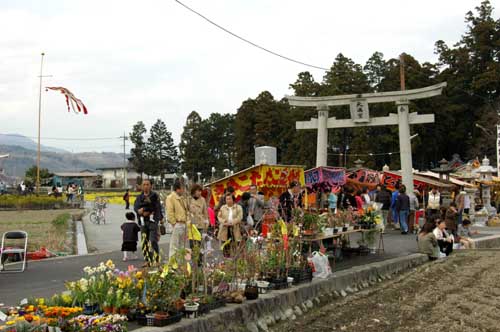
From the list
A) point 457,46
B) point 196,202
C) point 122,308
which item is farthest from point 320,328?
point 457,46

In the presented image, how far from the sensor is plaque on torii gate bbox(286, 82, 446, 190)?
26.0 metres

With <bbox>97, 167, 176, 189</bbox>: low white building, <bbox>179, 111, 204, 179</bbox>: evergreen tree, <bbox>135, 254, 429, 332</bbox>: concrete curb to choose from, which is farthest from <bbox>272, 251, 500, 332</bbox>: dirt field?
<bbox>97, 167, 176, 189</bbox>: low white building

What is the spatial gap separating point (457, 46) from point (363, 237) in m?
50.9

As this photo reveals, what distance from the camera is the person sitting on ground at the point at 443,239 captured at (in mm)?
15055

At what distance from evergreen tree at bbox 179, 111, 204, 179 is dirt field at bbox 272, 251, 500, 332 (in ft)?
229

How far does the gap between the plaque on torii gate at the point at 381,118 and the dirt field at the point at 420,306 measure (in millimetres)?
14002

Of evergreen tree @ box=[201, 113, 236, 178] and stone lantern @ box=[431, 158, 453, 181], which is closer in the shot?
stone lantern @ box=[431, 158, 453, 181]

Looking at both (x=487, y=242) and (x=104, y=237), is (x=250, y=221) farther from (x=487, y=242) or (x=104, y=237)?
(x=487, y=242)

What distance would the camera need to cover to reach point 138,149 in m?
97.8

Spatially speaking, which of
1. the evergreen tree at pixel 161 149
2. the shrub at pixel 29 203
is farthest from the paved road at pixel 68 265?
the evergreen tree at pixel 161 149

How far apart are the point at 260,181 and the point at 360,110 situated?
41.4ft

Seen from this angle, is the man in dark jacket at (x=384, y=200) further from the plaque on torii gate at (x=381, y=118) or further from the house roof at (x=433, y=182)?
the house roof at (x=433, y=182)

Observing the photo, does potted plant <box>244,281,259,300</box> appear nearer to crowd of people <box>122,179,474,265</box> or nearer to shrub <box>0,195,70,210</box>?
crowd of people <box>122,179,474,265</box>

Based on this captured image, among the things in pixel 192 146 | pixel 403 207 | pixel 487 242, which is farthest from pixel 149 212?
pixel 192 146
